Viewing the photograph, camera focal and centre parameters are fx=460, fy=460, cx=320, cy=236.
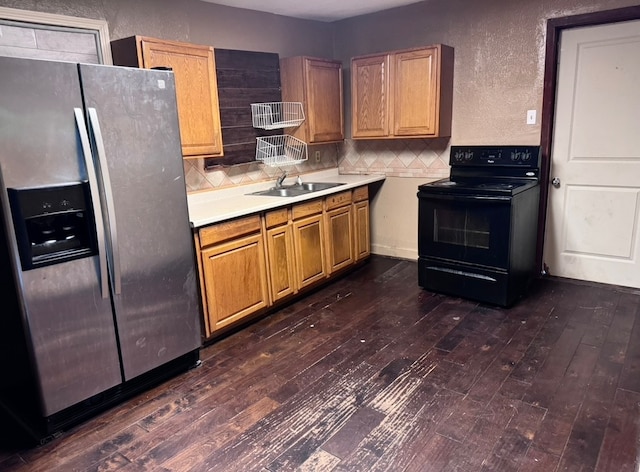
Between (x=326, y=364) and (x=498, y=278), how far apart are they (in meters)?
1.45

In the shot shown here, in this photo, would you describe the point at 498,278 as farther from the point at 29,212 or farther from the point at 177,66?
the point at 29,212

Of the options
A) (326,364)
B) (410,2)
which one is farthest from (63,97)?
(410,2)

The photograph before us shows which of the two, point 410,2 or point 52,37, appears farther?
point 410,2

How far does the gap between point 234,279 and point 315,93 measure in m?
1.91

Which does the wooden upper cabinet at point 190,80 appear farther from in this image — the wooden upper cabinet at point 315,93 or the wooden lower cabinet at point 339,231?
the wooden lower cabinet at point 339,231

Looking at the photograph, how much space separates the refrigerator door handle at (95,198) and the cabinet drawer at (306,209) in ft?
5.02

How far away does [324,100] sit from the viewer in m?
4.16

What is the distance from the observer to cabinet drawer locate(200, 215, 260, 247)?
2806 millimetres

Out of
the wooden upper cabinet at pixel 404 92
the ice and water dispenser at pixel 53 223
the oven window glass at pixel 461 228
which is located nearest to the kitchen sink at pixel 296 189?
the wooden upper cabinet at pixel 404 92

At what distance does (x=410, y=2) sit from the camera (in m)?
3.92

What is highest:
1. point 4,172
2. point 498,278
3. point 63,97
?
point 63,97

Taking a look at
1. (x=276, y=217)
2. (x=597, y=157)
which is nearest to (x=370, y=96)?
(x=276, y=217)

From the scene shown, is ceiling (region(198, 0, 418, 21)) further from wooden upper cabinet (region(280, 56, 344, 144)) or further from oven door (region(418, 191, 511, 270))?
oven door (region(418, 191, 511, 270))

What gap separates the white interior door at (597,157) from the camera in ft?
10.8
